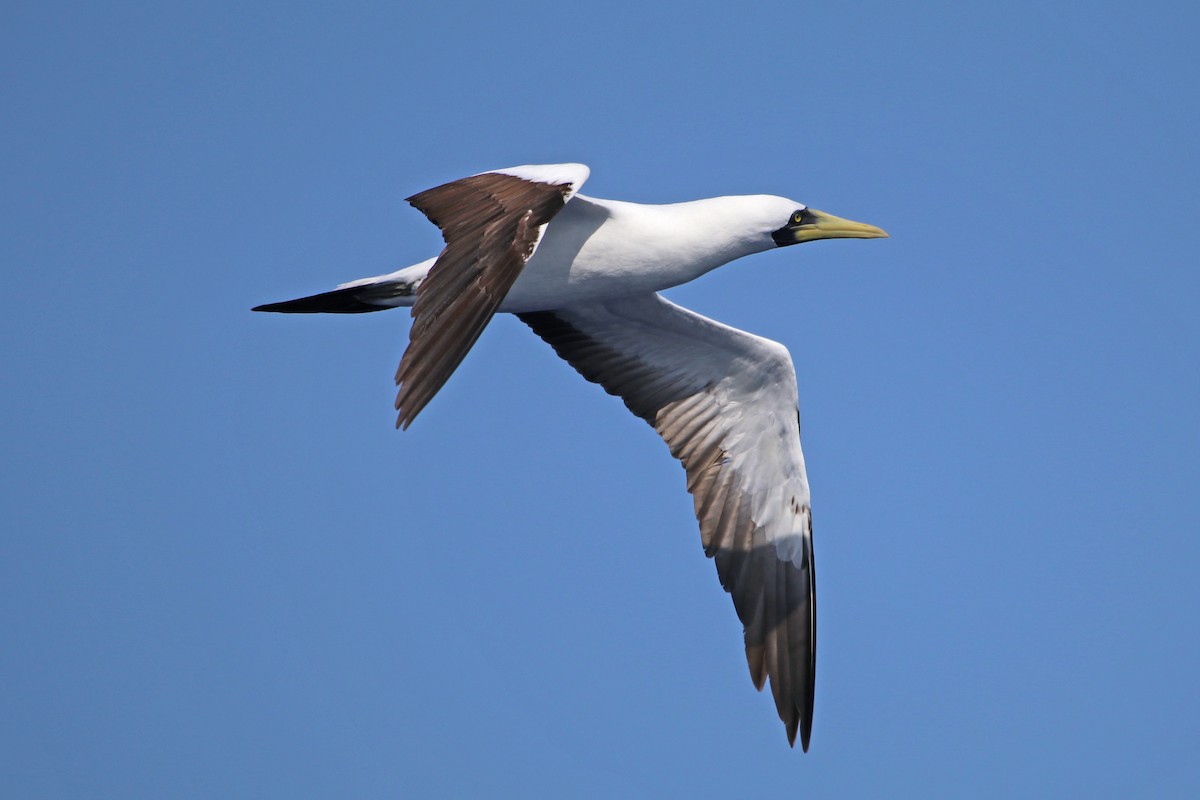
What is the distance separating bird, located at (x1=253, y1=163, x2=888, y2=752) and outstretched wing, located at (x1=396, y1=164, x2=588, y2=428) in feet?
0.08

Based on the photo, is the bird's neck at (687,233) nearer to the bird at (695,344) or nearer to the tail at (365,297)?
the bird at (695,344)

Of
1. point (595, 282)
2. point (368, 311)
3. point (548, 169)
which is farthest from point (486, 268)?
point (368, 311)

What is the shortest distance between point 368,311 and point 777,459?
12.7ft

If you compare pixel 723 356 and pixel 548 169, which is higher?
pixel 548 169

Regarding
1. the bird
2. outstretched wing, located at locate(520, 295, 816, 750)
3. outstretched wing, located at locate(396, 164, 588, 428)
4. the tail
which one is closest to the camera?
outstretched wing, located at locate(396, 164, 588, 428)

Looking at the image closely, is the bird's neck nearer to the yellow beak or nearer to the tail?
the yellow beak

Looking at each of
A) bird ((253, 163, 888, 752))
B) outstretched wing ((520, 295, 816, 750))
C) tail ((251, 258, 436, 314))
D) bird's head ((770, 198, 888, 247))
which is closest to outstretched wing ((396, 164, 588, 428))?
bird ((253, 163, 888, 752))

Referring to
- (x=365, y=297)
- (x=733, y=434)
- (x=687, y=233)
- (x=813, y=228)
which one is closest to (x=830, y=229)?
(x=813, y=228)

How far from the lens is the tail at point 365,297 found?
10773 mm

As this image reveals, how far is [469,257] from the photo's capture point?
8.27 meters

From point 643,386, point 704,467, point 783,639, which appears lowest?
point 783,639

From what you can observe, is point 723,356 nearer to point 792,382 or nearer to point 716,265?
point 792,382

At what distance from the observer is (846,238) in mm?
11031

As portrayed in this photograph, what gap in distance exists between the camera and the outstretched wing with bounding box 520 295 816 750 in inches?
465
